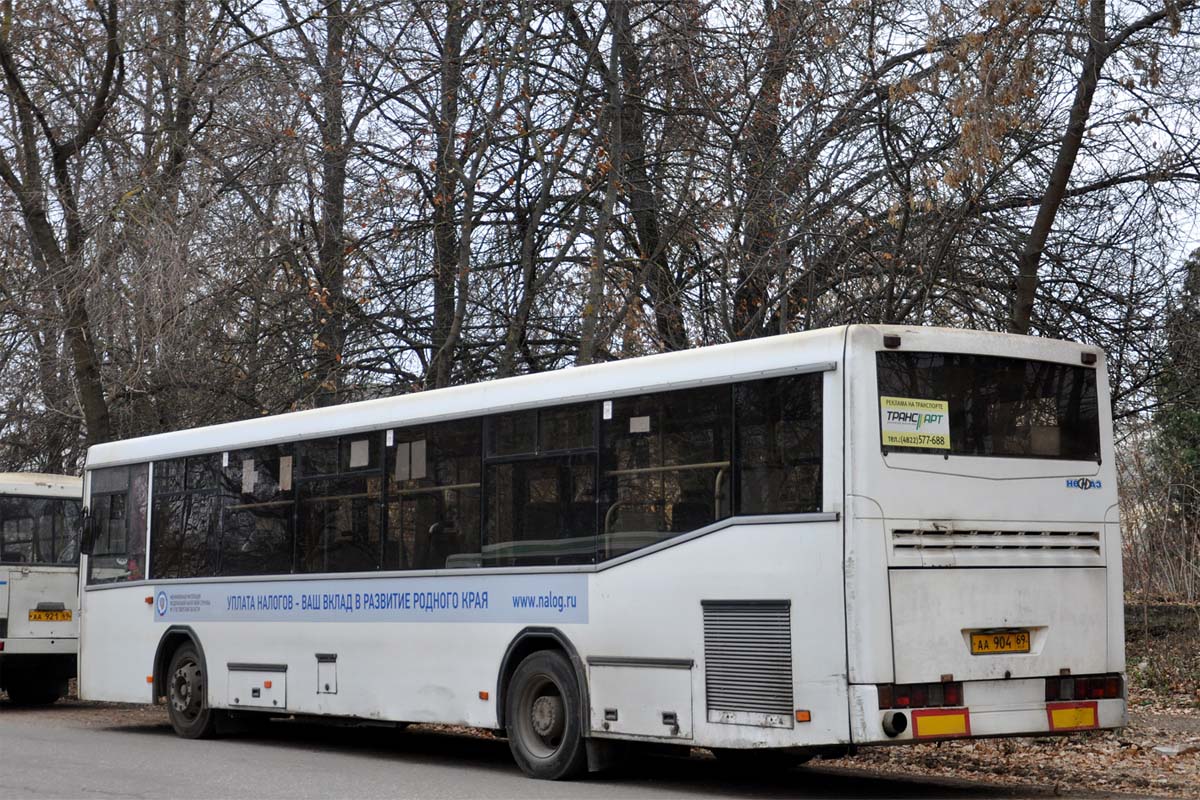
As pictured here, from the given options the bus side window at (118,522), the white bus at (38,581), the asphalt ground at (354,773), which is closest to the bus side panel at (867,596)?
the asphalt ground at (354,773)

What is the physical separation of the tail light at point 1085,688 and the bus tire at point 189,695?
8712mm

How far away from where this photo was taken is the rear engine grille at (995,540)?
31.8 ft

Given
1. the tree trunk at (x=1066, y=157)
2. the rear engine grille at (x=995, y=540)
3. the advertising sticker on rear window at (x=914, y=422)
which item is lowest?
the rear engine grille at (x=995, y=540)

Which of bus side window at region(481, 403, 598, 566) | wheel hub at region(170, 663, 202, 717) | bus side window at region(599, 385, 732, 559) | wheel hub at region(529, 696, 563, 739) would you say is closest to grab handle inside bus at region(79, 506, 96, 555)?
wheel hub at region(170, 663, 202, 717)

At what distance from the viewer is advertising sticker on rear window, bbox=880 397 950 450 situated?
9.78 m

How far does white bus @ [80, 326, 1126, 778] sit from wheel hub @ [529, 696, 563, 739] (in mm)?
20

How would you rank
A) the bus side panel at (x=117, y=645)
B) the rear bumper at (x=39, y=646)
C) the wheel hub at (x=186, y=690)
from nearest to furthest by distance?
the wheel hub at (x=186, y=690) → the bus side panel at (x=117, y=645) → the rear bumper at (x=39, y=646)

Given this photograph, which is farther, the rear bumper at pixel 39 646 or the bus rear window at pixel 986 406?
the rear bumper at pixel 39 646

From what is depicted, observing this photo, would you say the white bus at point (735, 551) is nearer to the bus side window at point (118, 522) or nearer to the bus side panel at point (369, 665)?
the bus side panel at point (369, 665)

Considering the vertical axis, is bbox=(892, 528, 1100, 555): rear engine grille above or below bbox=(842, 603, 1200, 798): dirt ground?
above

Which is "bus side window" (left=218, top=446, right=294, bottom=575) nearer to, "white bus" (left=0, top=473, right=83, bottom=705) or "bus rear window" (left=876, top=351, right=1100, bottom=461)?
"white bus" (left=0, top=473, right=83, bottom=705)

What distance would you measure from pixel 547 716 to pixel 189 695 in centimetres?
554

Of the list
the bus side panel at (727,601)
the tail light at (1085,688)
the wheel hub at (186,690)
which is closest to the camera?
the bus side panel at (727,601)

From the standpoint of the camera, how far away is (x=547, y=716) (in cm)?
1182
